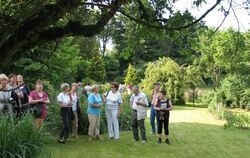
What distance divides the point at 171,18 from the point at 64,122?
7.33 m

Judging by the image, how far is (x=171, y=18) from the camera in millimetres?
4754

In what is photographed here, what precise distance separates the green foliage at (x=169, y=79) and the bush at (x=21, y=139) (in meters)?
27.5

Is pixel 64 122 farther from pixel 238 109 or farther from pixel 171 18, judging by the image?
pixel 238 109

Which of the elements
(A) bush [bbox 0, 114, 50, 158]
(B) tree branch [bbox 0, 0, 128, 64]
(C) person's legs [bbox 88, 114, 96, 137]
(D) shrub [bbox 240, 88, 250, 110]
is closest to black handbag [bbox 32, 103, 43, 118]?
(C) person's legs [bbox 88, 114, 96, 137]

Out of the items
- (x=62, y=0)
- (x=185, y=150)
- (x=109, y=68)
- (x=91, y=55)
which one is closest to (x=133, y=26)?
(x=62, y=0)

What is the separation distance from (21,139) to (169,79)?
93.2ft

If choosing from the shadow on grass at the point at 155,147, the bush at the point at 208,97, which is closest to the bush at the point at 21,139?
the shadow on grass at the point at 155,147

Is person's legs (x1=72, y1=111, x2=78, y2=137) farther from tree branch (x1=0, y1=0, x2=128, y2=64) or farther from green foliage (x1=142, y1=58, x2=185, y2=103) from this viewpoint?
green foliage (x1=142, y1=58, x2=185, y2=103)

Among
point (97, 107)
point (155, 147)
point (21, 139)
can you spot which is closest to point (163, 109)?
point (155, 147)

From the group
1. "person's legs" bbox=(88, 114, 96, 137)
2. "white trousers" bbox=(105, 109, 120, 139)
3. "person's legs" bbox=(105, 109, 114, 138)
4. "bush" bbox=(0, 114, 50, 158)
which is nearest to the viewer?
"bush" bbox=(0, 114, 50, 158)

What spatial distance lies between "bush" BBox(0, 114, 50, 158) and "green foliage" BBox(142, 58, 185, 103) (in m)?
27.5

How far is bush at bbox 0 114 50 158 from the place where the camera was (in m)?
6.39

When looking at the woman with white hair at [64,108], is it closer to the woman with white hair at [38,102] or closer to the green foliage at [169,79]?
the woman with white hair at [38,102]

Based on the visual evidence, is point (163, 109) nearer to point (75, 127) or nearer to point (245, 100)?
point (75, 127)
